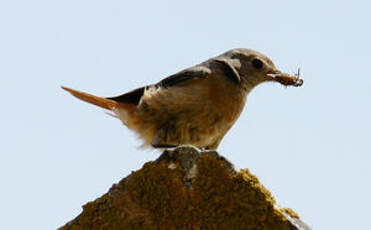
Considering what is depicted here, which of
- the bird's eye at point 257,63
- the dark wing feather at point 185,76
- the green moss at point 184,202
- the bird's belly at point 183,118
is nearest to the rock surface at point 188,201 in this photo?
the green moss at point 184,202

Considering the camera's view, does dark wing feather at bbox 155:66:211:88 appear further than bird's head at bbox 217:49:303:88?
No

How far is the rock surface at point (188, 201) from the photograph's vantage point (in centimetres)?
371

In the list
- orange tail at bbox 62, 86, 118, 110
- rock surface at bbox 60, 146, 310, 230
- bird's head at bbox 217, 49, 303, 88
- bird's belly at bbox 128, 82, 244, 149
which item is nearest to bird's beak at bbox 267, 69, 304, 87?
bird's head at bbox 217, 49, 303, 88

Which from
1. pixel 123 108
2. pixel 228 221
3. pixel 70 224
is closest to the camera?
pixel 228 221

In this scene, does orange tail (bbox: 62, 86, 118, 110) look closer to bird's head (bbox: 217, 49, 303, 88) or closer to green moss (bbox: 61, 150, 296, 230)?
bird's head (bbox: 217, 49, 303, 88)

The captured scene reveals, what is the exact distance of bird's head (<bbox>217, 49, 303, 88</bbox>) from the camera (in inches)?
269

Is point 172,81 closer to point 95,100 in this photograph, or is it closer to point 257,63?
point 95,100

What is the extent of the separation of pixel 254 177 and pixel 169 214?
537 mm

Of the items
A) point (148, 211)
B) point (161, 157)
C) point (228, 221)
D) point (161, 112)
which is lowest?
point (228, 221)

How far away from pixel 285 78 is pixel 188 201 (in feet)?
11.8

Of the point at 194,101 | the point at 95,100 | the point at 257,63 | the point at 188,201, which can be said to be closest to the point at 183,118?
the point at 194,101

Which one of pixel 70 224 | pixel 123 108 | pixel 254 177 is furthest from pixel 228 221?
→ pixel 123 108

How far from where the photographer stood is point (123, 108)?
22.1 feet

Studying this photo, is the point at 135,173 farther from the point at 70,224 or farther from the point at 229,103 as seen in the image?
the point at 229,103
